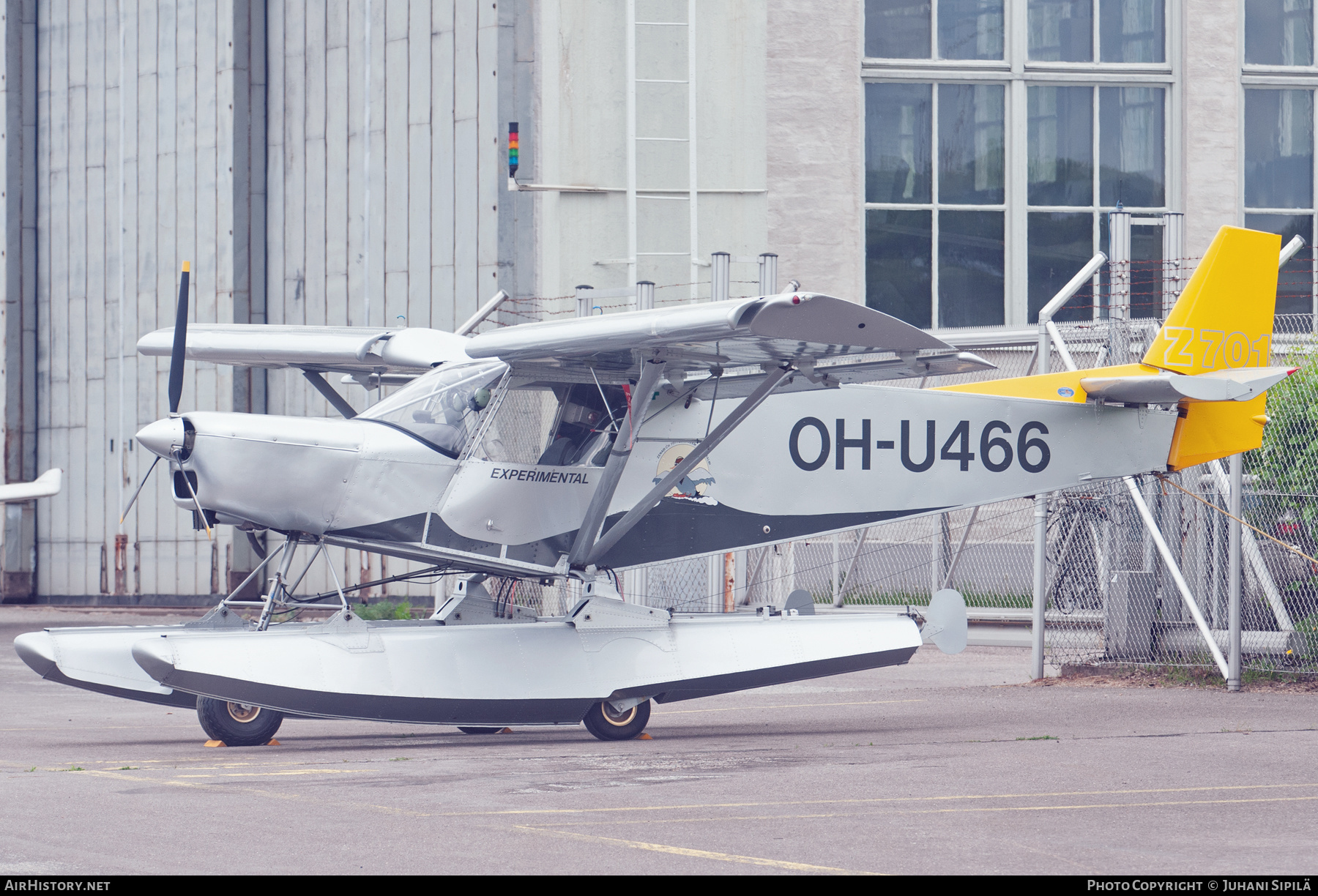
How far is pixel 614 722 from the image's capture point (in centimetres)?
1037

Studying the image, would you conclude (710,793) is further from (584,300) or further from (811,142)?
(811,142)

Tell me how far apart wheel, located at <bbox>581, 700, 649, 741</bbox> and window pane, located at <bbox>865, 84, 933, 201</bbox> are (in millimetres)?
14527

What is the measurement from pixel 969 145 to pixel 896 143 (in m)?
1.13

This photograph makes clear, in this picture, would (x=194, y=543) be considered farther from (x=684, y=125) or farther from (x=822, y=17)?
(x=822, y=17)

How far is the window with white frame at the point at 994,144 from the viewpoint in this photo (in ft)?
77.4

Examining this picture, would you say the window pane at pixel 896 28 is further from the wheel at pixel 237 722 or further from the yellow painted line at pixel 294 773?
the yellow painted line at pixel 294 773

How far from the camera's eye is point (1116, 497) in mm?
14125

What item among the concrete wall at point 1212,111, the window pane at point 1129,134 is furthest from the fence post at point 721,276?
the concrete wall at point 1212,111

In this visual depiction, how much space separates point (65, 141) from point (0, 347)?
11.8ft

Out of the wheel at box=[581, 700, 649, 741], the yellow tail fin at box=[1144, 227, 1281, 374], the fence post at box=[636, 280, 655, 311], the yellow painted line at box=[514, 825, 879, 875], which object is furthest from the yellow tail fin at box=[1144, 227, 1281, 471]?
the yellow painted line at box=[514, 825, 879, 875]

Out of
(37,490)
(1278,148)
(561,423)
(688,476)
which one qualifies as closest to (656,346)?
(561,423)

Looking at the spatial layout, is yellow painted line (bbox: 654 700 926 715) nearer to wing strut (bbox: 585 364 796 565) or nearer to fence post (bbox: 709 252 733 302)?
wing strut (bbox: 585 364 796 565)

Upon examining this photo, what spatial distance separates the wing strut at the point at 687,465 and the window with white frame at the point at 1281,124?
16.0 m

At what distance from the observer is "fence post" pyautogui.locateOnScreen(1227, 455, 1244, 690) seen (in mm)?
12594
